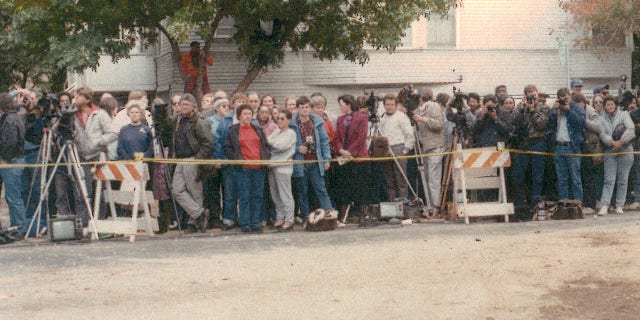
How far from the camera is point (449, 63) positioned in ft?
110

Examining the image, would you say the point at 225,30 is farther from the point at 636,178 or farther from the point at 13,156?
the point at 13,156

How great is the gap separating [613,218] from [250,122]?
5.84 m

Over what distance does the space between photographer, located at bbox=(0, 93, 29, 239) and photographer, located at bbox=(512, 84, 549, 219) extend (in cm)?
739

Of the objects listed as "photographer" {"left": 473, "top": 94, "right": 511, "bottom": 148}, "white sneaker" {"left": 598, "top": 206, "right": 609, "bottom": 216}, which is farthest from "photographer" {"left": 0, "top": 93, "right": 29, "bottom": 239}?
"white sneaker" {"left": 598, "top": 206, "right": 609, "bottom": 216}

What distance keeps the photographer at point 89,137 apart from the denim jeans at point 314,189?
9.43ft

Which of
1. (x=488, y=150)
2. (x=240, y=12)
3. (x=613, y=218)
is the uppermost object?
(x=240, y=12)

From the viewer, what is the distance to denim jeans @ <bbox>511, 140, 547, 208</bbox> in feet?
62.2

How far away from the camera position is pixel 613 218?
18906mm

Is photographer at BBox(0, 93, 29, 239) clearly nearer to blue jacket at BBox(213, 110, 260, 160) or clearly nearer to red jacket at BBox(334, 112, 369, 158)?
blue jacket at BBox(213, 110, 260, 160)

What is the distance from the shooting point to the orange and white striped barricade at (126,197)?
16828mm

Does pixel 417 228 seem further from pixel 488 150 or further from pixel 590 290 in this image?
pixel 590 290

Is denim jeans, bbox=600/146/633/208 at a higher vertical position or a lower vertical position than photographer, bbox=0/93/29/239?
lower

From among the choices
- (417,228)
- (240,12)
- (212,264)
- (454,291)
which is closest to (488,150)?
(417,228)

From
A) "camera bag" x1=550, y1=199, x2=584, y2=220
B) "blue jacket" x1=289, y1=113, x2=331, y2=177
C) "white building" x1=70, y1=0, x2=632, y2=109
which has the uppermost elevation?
"white building" x1=70, y1=0, x2=632, y2=109
